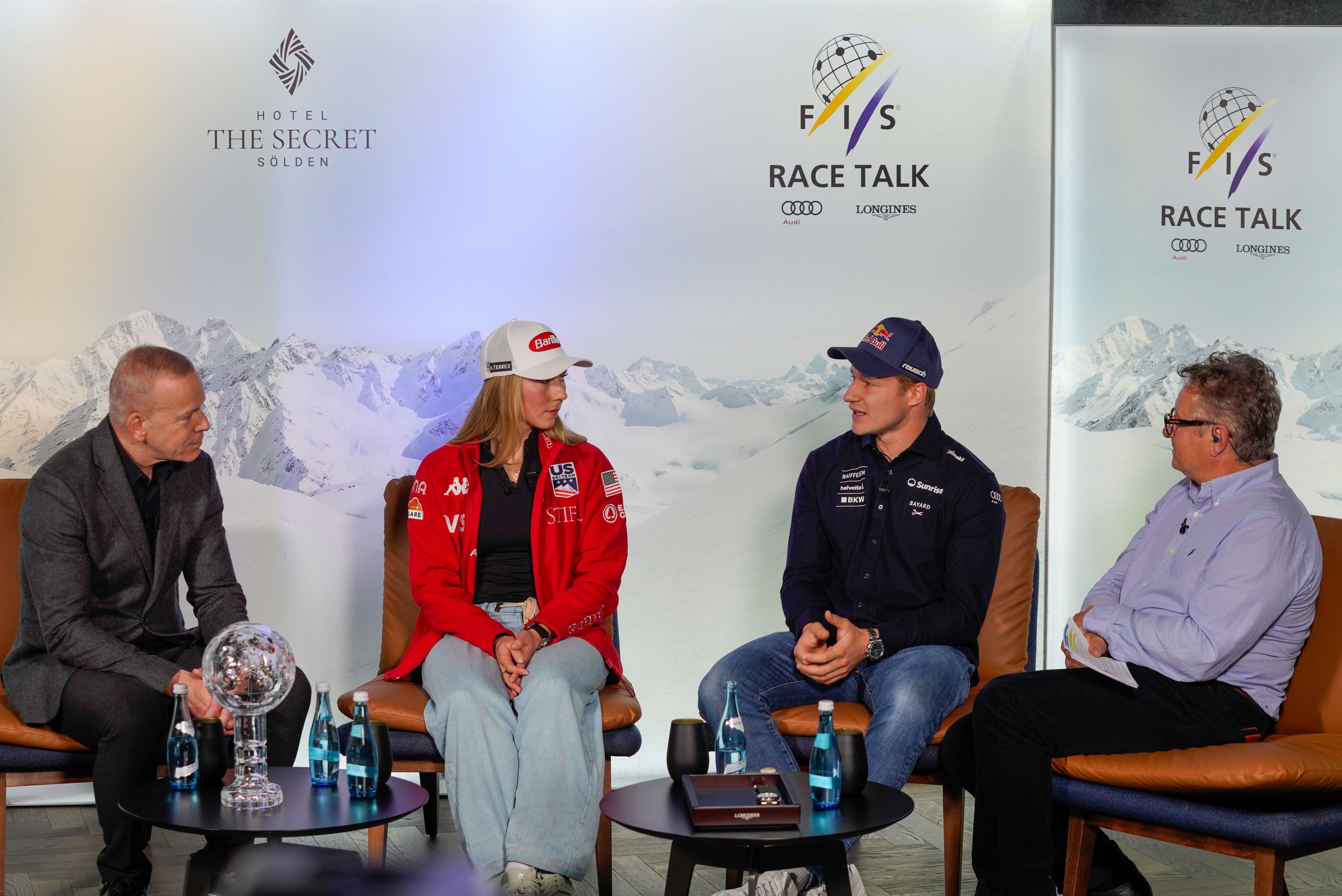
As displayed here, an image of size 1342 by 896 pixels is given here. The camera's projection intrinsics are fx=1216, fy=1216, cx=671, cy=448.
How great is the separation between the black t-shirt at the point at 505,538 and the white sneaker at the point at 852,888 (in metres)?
1.03

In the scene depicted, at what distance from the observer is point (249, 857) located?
4.38 feet

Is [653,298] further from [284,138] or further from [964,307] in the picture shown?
[284,138]

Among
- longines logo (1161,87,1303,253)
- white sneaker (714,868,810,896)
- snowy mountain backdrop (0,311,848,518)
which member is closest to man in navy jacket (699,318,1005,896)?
white sneaker (714,868,810,896)

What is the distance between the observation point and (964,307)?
3.79 metres

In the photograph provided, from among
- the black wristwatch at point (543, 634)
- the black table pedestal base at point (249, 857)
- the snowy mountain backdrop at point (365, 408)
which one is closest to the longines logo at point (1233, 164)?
the snowy mountain backdrop at point (365, 408)

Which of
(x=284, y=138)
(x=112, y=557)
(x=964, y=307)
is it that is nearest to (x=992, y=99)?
(x=964, y=307)

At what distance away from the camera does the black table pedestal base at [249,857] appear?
0.89 m

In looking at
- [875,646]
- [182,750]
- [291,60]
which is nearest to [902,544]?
[875,646]

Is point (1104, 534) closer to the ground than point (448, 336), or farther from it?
closer to the ground

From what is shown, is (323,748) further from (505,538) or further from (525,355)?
(525,355)

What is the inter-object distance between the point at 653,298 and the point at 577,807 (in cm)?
176

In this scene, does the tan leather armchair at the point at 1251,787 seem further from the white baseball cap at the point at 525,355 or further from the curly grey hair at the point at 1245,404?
the white baseball cap at the point at 525,355

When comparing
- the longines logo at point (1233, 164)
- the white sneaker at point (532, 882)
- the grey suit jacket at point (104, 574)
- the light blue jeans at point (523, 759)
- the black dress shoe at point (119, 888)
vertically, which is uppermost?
the longines logo at point (1233, 164)

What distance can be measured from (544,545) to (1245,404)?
1.58 m
